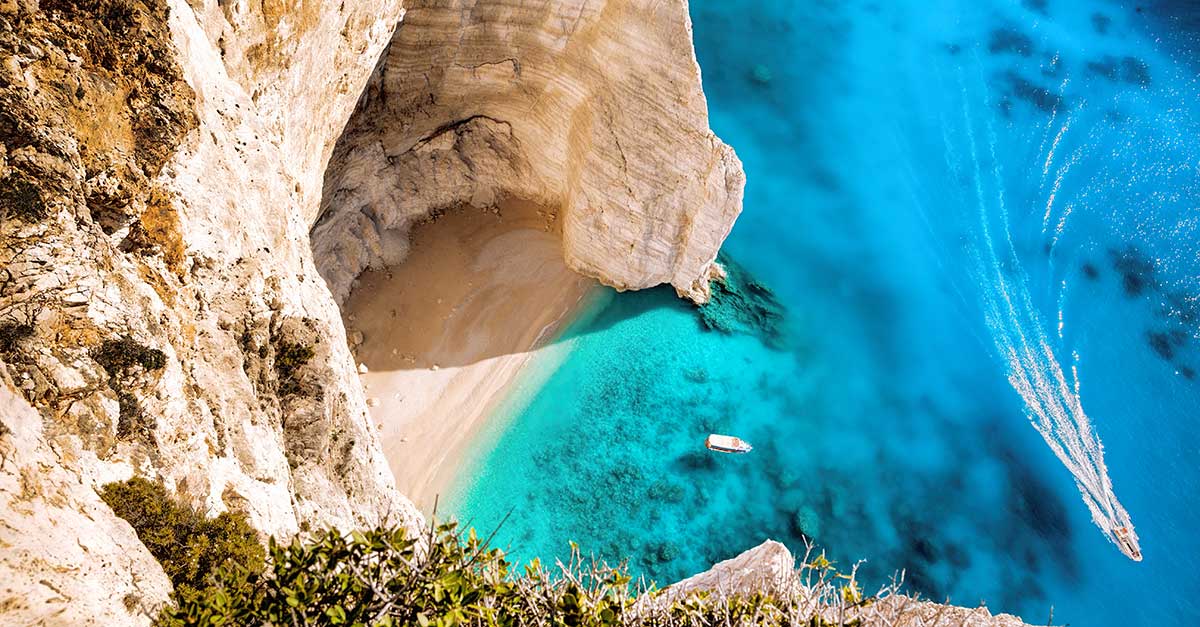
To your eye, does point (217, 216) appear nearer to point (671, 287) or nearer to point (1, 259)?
point (1, 259)

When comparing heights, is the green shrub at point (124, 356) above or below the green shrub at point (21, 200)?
below

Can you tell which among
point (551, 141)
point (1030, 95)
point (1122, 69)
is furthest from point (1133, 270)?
point (551, 141)

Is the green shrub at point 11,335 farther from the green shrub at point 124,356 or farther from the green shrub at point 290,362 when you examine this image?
the green shrub at point 290,362

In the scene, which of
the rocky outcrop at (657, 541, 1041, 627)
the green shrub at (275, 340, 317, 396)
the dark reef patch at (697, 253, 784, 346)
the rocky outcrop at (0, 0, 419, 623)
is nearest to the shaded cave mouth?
the dark reef patch at (697, 253, 784, 346)

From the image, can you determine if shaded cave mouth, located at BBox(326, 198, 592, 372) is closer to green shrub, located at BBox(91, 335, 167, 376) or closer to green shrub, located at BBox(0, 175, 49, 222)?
green shrub, located at BBox(91, 335, 167, 376)

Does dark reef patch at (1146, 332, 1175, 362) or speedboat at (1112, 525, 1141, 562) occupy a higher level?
dark reef patch at (1146, 332, 1175, 362)

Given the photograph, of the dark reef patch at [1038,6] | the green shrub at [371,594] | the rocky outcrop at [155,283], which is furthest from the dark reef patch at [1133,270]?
the rocky outcrop at [155,283]
